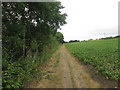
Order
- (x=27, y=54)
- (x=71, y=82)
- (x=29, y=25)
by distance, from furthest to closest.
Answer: (x=29, y=25)
(x=27, y=54)
(x=71, y=82)

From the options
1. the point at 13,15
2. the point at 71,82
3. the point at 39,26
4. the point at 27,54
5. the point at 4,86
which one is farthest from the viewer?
the point at 39,26

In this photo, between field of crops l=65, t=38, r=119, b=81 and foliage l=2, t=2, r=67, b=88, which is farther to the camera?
field of crops l=65, t=38, r=119, b=81

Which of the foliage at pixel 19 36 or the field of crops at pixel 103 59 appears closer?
the foliage at pixel 19 36

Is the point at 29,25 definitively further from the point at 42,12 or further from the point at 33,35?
the point at 42,12

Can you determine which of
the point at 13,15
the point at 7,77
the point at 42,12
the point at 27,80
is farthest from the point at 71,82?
the point at 42,12

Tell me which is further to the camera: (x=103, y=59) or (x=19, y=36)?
(x=103, y=59)

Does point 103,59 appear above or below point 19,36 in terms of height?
below

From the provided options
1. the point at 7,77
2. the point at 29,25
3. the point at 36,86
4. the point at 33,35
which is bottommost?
the point at 36,86

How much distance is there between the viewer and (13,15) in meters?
6.91

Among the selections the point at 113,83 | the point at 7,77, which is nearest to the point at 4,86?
the point at 7,77

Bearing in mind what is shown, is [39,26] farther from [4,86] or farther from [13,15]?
[4,86]

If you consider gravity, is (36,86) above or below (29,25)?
below

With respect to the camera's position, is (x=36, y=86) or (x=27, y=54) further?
(x=27, y=54)

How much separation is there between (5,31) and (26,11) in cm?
307
